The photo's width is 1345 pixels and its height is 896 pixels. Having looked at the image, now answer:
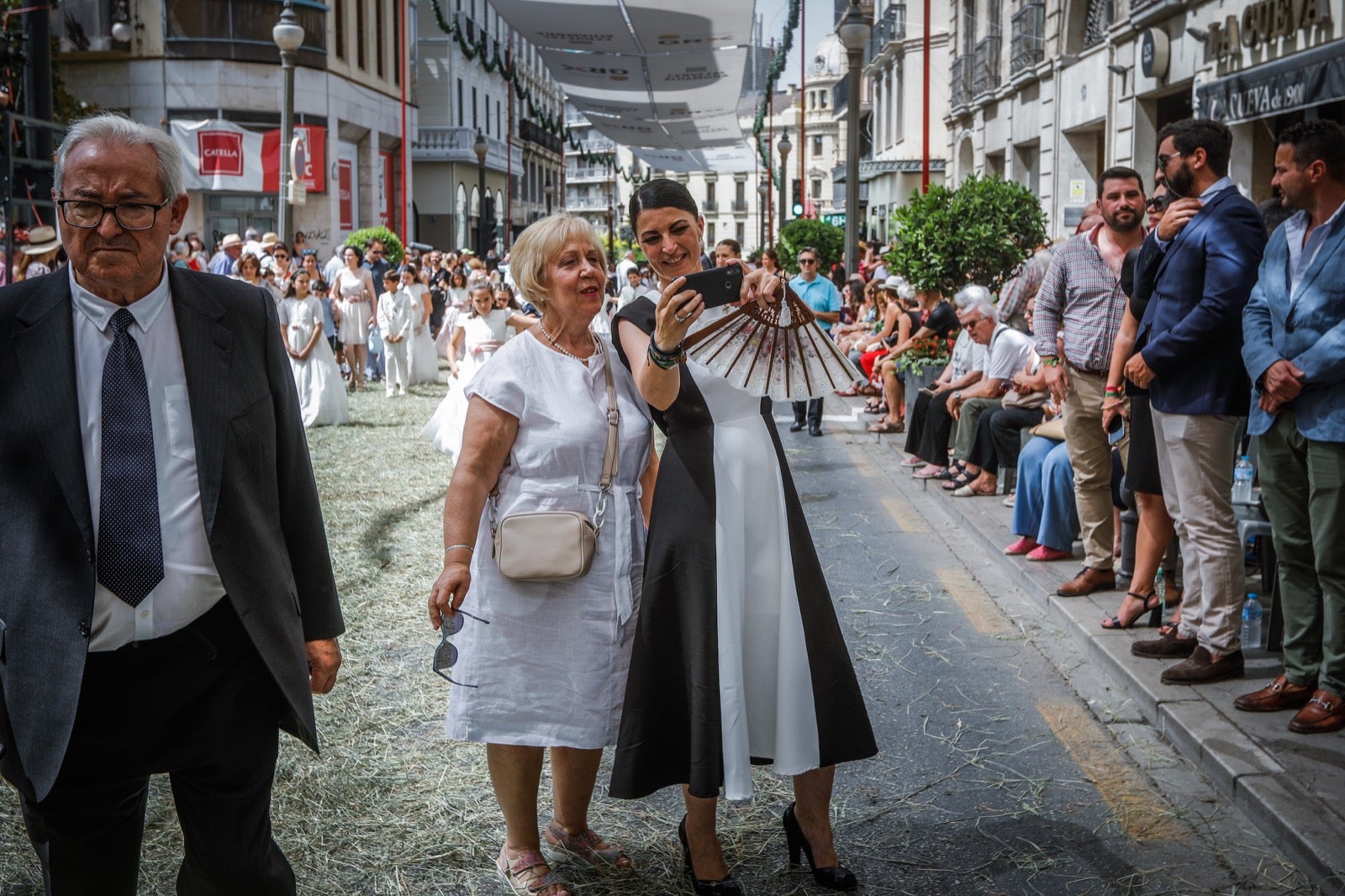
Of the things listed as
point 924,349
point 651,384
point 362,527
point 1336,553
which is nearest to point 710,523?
point 651,384

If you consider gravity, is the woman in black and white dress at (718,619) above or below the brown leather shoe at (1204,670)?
above

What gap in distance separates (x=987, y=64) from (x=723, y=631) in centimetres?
3037

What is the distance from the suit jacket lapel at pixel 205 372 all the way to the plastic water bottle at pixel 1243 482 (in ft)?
15.1

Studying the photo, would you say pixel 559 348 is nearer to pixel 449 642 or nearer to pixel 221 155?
pixel 449 642

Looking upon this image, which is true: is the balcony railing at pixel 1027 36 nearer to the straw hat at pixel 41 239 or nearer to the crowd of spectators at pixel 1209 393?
the straw hat at pixel 41 239

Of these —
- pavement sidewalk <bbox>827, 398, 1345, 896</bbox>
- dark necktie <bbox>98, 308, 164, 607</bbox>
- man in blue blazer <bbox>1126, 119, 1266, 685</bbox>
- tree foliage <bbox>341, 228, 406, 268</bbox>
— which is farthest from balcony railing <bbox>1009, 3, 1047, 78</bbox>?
dark necktie <bbox>98, 308, 164, 607</bbox>

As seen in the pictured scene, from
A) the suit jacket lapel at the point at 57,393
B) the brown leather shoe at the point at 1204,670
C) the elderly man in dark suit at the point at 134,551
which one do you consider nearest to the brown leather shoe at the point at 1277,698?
the brown leather shoe at the point at 1204,670

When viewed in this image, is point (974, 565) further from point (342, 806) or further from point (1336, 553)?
point (342, 806)

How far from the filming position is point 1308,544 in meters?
5.18

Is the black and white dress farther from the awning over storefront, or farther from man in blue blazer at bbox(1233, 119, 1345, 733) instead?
the awning over storefront

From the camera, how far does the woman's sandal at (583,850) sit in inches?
159

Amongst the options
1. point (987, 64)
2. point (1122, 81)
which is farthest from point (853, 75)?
point (987, 64)

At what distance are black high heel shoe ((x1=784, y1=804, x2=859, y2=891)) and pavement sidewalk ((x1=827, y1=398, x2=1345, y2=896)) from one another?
1.29 m

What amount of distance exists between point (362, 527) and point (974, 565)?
4112mm
